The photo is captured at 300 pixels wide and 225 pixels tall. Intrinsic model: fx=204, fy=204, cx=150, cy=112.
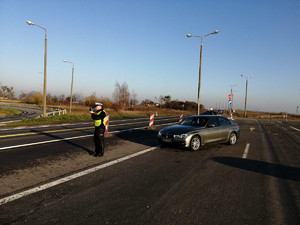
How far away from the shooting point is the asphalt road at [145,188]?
10.4 ft

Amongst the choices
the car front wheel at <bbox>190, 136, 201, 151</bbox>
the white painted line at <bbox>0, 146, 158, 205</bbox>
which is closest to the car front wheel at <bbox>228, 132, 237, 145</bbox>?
the car front wheel at <bbox>190, 136, 201, 151</bbox>

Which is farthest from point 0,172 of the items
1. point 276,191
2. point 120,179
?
point 276,191

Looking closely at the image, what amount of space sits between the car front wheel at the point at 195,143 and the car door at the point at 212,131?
42 cm

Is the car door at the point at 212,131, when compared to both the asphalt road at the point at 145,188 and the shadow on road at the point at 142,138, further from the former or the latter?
the shadow on road at the point at 142,138

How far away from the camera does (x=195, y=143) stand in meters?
7.76

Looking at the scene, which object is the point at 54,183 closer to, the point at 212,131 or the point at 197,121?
the point at 197,121

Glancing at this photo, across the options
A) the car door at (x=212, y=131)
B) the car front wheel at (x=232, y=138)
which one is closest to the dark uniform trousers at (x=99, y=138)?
the car door at (x=212, y=131)

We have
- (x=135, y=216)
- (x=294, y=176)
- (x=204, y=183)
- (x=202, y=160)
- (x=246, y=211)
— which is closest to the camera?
(x=135, y=216)

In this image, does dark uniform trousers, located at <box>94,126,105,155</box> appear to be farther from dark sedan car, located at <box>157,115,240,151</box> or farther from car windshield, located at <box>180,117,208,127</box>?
car windshield, located at <box>180,117,208,127</box>

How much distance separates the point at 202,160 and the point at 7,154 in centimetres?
633

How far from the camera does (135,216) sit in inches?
123

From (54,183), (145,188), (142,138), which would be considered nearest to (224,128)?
(142,138)

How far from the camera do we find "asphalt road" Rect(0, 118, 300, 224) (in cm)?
316

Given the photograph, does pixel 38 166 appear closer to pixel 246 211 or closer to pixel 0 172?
pixel 0 172
